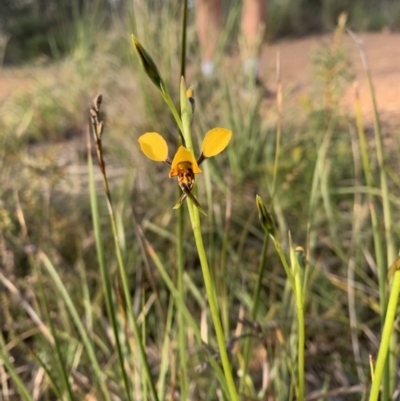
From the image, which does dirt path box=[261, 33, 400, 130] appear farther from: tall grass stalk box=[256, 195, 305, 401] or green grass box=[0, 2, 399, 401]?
tall grass stalk box=[256, 195, 305, 401]

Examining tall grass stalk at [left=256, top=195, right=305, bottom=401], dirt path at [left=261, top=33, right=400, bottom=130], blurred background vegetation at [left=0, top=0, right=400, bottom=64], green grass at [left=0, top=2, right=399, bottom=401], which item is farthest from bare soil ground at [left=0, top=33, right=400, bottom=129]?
tall grass stalk at [left=256, top=195, right=305, bottom=401]

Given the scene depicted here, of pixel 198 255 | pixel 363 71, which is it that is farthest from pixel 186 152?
pixel 363 71

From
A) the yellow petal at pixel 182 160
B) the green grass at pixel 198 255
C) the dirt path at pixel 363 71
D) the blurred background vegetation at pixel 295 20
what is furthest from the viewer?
the blurred background vegetation at pixel 295 20

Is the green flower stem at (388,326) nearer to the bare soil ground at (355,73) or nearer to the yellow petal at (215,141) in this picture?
the yellow petal at (215,141)

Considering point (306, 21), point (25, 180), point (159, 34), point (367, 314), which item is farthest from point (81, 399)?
point (306, 21)

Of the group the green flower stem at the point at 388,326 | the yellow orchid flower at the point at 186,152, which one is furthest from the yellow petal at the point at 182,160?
the green flower stem at the point at 388,326

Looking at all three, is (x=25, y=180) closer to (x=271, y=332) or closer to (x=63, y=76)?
(x=271, y=332)
